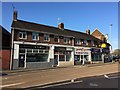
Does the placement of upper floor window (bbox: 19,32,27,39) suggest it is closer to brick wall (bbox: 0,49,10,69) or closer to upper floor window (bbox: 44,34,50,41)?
brick wall (bbox: 0,49,10,69)

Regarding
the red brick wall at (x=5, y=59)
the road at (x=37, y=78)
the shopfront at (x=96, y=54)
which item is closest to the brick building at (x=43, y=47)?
the red brick wall at (x=5, y=59)

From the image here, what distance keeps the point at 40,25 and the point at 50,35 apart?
4370mm

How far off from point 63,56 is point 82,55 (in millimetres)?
5959

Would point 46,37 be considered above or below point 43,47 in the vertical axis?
above

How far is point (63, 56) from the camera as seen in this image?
116ft

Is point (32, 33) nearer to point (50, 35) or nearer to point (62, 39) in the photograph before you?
point (50, 35)

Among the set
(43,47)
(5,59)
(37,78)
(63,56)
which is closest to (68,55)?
(63,56)

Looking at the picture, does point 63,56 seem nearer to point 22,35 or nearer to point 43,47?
point 43,47

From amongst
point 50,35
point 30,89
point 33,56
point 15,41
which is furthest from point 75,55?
point 30,89

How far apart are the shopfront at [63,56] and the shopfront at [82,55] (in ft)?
5.46

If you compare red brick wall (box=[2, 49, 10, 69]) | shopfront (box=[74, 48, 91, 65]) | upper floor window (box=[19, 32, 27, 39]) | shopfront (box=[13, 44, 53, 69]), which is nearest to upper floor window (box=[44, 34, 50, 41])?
shopfront (box=[13, 44, 53, 69])

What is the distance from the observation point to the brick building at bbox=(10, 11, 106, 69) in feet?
93.0

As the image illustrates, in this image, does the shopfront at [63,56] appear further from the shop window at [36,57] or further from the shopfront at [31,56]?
the shop window at [36,57]

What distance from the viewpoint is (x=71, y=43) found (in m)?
37.3
